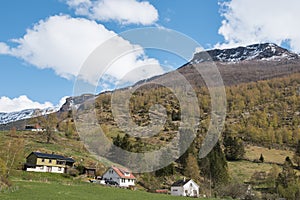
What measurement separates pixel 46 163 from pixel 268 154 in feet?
171

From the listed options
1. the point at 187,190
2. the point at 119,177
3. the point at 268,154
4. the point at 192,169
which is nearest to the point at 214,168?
the point at 192,169

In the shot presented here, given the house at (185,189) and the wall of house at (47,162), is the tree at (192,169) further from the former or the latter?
the wall of house at (47,162)

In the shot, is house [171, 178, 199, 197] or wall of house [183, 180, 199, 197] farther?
wall of house [183, 180, 199, 197]

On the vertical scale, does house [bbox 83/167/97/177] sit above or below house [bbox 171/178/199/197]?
above

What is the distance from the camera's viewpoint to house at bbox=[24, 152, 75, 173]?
47.5 meters

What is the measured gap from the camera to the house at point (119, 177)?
48.1 metres

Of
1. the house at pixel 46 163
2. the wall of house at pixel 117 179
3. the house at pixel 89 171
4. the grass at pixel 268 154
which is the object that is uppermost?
the grass at pixel 268 154

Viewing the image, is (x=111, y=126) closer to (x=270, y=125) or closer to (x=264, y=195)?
(x=270, y=125)

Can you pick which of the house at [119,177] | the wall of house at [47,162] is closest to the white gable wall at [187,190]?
the house at [119,177]

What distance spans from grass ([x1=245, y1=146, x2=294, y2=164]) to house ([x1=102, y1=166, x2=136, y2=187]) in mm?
35341

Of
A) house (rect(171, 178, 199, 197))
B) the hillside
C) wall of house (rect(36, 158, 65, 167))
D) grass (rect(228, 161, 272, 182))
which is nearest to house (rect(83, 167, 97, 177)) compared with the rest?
wall of house (rect(36, 158, 65, 167))

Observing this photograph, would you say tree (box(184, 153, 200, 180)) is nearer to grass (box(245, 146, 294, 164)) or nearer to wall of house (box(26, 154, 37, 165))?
wall of house (box(26, 154, 37, 165))

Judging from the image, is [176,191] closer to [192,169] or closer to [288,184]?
[192,169]

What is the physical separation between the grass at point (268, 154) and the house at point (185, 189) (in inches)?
1241
